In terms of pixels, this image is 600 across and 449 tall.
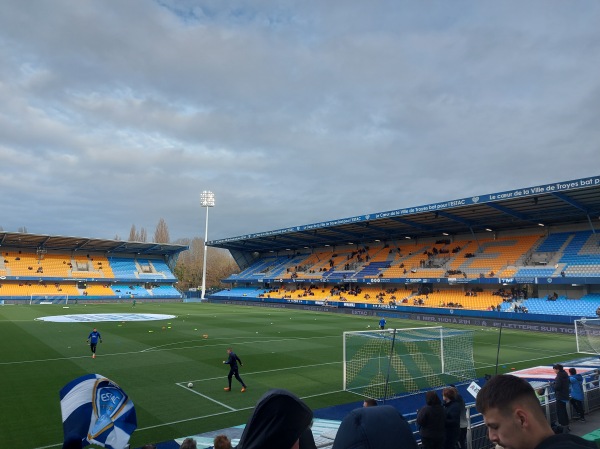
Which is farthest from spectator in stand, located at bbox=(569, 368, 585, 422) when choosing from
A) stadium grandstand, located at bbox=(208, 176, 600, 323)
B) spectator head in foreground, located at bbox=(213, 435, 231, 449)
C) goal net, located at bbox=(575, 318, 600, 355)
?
stadium grandstand, located at bbox=(208, 176, 600, 323)

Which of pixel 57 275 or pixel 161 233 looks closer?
pixel 57 275

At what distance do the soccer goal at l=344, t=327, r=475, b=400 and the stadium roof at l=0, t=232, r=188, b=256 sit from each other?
195ft

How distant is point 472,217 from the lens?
46969 millimetres

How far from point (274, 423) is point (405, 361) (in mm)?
18855

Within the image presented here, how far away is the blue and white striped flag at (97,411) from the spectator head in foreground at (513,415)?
3.01 meters

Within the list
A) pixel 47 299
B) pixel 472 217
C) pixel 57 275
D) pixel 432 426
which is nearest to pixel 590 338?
pixel 472 217

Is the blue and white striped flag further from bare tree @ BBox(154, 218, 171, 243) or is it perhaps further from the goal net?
bare tree @ BBox(154, 218, 171, 243)

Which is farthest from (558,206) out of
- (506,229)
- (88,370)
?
(88,370)

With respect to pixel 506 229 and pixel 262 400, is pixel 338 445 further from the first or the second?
pixel 506 229

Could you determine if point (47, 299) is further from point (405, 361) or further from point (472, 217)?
point (405, 361)

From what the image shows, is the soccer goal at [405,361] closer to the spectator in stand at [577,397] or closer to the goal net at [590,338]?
the spectator in stand at [577,397]

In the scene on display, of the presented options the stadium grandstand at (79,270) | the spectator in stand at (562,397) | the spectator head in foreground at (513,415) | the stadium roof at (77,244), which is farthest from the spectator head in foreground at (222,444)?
the stadium roof at (77,244)

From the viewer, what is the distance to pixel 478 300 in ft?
145

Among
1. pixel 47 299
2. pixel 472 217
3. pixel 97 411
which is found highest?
pixel 472 217
